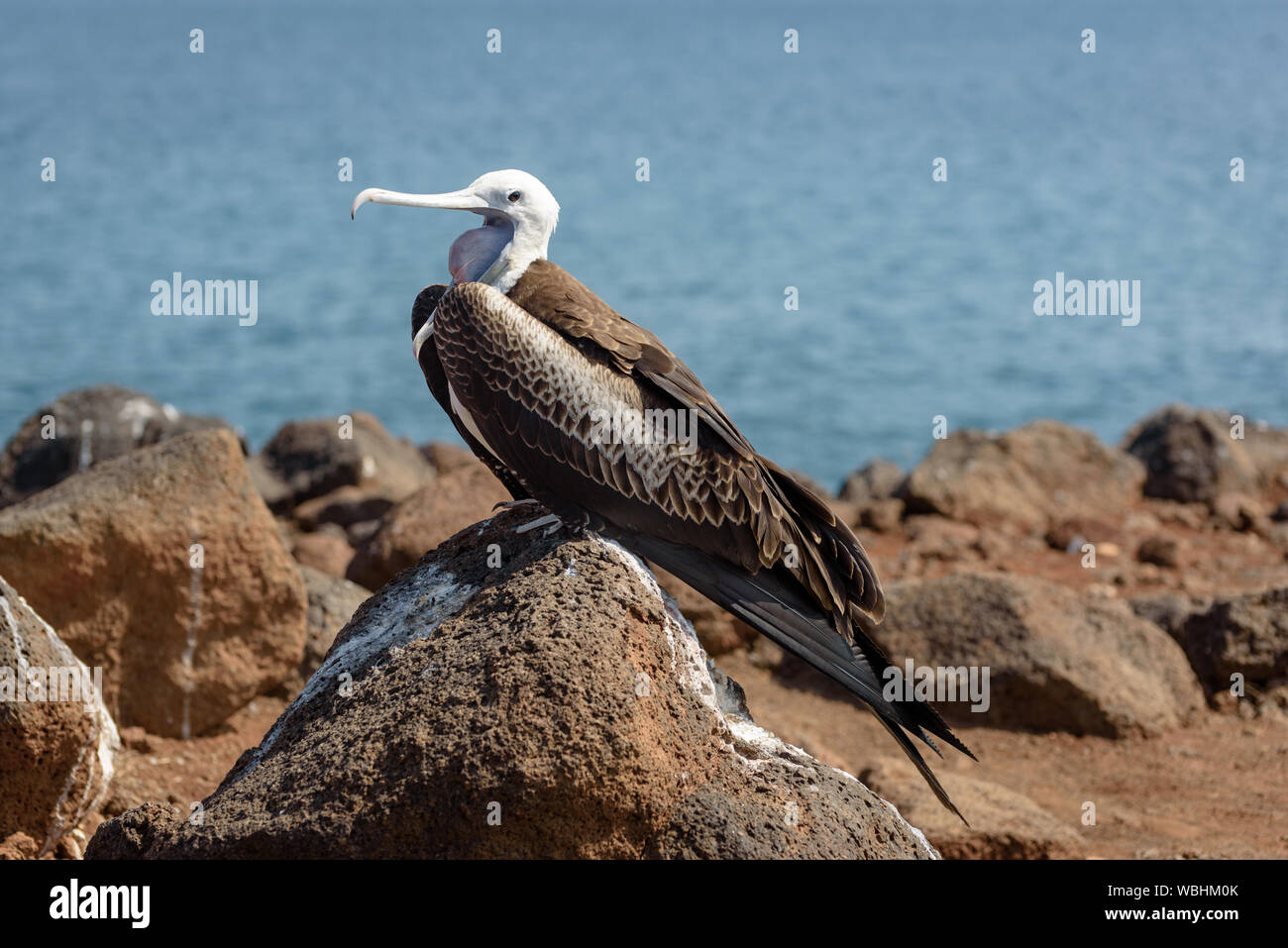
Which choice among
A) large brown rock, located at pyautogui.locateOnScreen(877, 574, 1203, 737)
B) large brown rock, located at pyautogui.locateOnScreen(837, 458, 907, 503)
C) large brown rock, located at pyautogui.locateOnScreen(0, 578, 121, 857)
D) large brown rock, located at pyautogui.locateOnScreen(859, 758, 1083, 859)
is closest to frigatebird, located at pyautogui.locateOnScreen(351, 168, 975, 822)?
large brown rock, located at pyautogui.locateOnScreen(859, 758, 1083, 859)

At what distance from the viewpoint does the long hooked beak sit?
23.7ft

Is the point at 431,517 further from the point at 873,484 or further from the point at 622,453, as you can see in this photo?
the point at 873,484

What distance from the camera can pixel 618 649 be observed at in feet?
20.3

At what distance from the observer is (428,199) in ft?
24.1

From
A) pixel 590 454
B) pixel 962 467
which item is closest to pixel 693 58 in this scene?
pixel 962 467

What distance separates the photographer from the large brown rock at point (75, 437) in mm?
14906

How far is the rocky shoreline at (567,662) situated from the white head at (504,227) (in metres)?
1.31

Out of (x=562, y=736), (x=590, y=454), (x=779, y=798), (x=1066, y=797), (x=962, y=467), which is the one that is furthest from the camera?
(x=962, y=467)

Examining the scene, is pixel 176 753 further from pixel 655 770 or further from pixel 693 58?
pixel 693 58

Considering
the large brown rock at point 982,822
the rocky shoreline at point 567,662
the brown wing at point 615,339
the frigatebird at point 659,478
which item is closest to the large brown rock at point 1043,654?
the rocky shoreline at point 567,662

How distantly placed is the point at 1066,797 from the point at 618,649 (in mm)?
5897

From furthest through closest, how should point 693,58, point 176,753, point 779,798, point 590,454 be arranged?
point 693,58
point 176,753
point 590,454
point 779,798

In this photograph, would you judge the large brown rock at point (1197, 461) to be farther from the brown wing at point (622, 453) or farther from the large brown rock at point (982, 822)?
the brown wing at point (622, 453)

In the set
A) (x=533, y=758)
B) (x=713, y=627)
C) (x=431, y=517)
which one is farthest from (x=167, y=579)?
(x=533, y=758)
